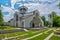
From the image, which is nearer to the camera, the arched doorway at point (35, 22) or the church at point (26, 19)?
the church at point (26, 19)

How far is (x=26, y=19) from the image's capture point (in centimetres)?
8450

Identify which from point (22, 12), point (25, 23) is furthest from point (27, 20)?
point (22, 12)

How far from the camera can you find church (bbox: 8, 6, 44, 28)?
84562 mm

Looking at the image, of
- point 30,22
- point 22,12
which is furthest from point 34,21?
point 22,12

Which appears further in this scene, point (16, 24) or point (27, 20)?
point (16, 24)

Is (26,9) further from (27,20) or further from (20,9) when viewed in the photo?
(27,20)

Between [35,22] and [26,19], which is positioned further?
[35,22]

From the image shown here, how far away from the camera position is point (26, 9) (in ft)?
299

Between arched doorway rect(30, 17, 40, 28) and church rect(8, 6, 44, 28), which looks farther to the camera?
arched doorway rect(30, 17, 40, 28)

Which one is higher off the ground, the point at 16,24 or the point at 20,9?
the point at 20,9

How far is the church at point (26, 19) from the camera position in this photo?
8456 centimetres

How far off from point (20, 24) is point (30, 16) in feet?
20.1

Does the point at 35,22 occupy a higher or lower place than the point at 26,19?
lower

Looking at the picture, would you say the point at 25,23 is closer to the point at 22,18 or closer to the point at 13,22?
the point at 22,18
